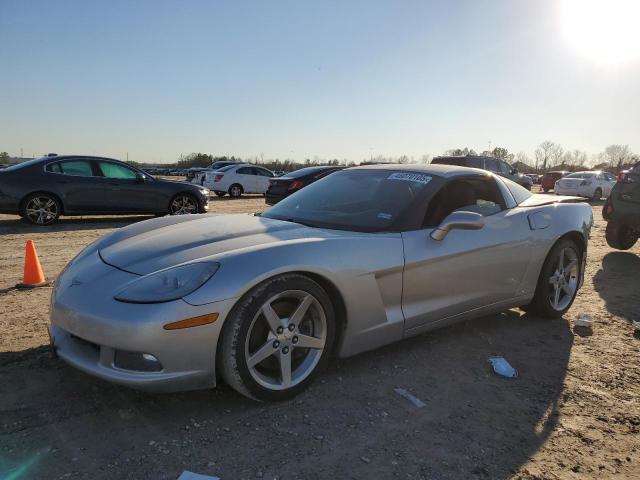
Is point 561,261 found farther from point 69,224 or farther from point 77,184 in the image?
point 69,224

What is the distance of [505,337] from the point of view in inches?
157

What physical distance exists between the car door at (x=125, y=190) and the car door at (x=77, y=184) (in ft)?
0.56

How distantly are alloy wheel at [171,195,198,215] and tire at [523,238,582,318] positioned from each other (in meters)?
8.56

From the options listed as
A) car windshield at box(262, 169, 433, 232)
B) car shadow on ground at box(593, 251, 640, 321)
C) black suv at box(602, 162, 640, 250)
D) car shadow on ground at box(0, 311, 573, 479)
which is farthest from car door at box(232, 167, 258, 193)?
car shadow on ground at box(0, 311, 573, 479)

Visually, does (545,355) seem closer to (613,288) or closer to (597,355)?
(597,355)

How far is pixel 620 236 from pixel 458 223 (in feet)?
20.3

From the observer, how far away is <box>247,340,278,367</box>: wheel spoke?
261cm

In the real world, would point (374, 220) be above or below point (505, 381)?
above

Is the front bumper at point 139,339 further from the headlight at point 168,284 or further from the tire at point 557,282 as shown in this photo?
the tire at point 557,282

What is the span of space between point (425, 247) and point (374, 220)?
39 cm

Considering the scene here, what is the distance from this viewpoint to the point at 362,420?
2.63 meters

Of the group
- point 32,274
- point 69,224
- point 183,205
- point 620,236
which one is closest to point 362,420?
point 32,274

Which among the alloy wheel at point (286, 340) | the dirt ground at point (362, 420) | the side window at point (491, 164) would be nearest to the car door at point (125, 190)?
the dirt ground at point (362, 420)

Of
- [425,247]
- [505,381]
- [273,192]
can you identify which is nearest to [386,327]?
[425,247]
